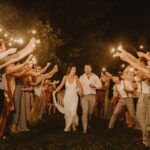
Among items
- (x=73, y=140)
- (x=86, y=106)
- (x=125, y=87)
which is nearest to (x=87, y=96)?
(x=86, y=106)

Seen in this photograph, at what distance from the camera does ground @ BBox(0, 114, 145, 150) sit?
11977 millimetres

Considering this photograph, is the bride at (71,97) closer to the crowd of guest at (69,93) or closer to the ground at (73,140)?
the crowd of guest at (69,93)

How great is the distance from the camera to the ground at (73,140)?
11977 mm

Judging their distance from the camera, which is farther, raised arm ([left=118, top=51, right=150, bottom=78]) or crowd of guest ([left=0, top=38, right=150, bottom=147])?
crowd of guest ([left=0, top=38, right=150, bottom=147])

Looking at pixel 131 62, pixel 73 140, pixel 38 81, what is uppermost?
→ pixel 38 81

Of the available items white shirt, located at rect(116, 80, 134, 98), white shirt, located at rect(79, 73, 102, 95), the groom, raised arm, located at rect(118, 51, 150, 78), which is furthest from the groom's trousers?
raised arm, located at rect(118, 51, 150, 78)

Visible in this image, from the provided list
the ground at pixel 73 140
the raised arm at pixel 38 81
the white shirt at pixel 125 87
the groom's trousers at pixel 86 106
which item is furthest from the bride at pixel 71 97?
the raised arm at pixel 38 81

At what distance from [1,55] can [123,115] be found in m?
11.2

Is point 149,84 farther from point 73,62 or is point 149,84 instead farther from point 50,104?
point 73,62

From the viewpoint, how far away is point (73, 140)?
43.1 feet

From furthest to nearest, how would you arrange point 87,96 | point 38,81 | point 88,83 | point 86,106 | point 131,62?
point 38,81, point 88,83, point 87,96, point 86,106, point 131,62

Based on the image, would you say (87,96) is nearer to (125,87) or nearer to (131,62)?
(125,87)

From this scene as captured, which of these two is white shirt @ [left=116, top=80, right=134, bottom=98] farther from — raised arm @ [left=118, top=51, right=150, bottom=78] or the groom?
raised arm @ [left=118, top=51, right=150, bottom=78]

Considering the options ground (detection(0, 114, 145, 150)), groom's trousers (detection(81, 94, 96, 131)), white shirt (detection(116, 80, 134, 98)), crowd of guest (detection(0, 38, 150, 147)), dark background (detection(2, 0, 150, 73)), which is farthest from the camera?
dark background (detection(2, 0, 150, 73))
